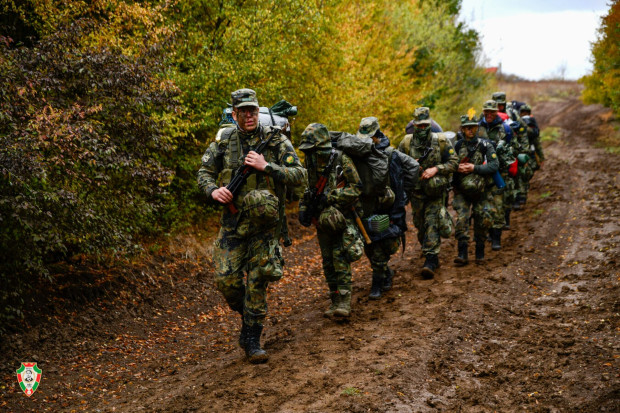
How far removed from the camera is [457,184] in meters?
9.19

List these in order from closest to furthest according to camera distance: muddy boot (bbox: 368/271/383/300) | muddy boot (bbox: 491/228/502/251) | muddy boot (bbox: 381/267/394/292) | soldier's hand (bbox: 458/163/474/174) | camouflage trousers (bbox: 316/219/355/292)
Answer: camouflage trousers (bbox: 316/219/355/292) → muddy boot (bbox: 368/271/383/300) → muddy boot (bbox: 381/267/394/292) → soldier's hand (bbox: 458/163/474/174) → muddy boot (bbox: 491/228/502/251)

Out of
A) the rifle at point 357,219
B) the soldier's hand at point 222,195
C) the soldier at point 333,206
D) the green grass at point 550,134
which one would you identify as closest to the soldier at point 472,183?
the rifle at point 357,219

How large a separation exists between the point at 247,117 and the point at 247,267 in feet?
4.79

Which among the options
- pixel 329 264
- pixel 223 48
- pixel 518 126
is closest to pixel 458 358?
pixel 329 264

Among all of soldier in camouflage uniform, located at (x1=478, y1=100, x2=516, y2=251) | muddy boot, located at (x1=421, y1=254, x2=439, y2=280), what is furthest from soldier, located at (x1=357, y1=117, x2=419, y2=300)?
soldier in camouflage uniform, located at (x1=478, y1=100, x2=516, y2=251)

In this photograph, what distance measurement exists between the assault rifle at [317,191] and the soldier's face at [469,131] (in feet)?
11.0

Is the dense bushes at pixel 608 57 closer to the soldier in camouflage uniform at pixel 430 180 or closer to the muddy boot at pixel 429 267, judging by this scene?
the soldier in camouflage uniform at pixel 430 180

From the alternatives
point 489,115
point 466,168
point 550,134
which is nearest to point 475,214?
point 466,168

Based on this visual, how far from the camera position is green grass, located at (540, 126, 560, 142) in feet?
91.4

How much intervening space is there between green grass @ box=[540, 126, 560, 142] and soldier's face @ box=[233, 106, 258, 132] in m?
25.1

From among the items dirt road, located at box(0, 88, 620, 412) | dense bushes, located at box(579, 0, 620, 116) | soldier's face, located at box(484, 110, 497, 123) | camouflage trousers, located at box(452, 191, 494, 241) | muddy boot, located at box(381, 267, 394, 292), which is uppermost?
dense bushes, located at box(579, 0, 620, 116)

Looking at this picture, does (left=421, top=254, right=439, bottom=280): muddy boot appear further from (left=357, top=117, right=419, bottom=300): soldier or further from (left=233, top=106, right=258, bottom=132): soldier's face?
(left=233, top=106, right=258, bottom=132): soldier's face

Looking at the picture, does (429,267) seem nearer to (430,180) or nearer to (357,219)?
(430,180)

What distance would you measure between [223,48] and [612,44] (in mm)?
15561
